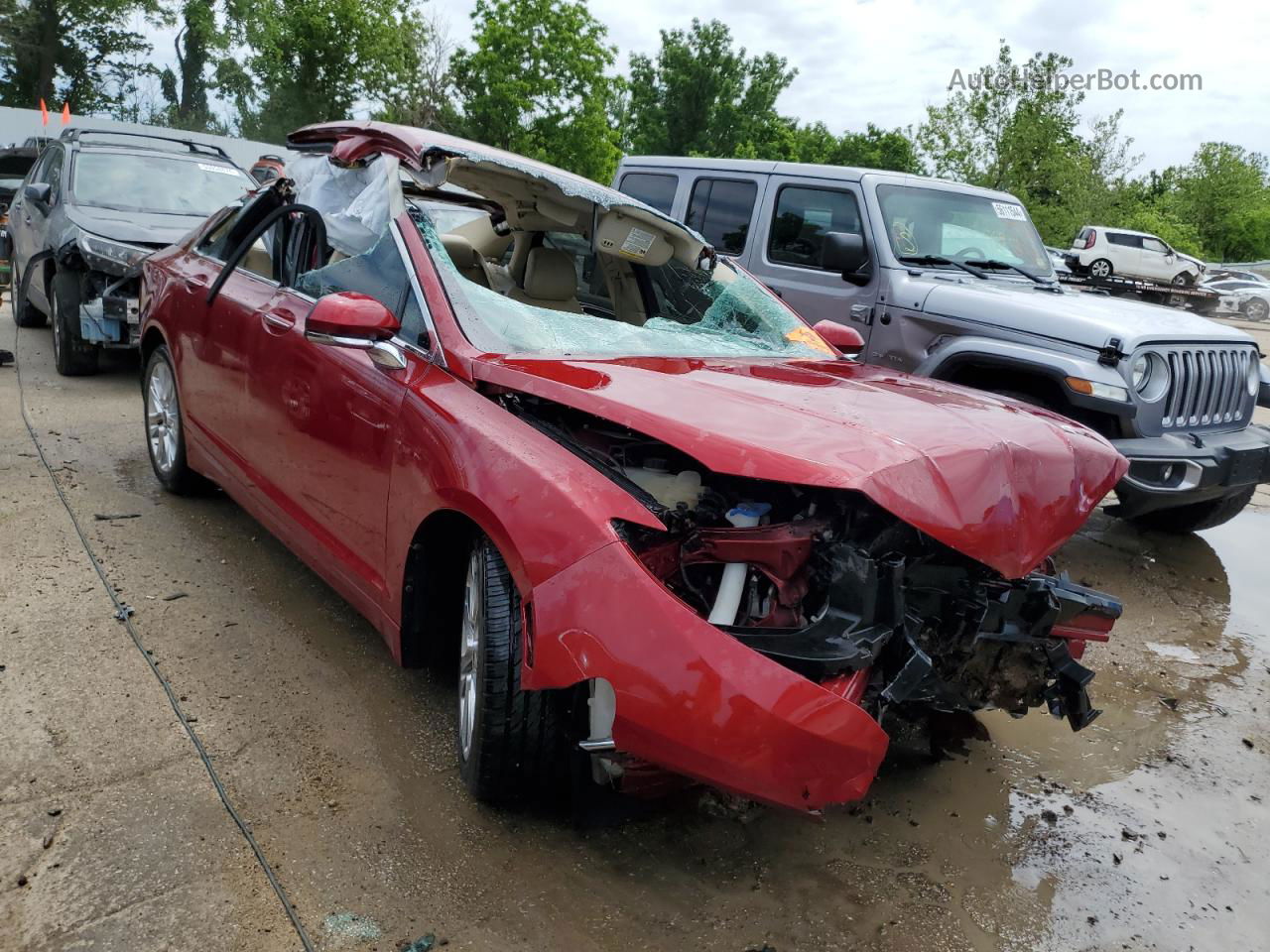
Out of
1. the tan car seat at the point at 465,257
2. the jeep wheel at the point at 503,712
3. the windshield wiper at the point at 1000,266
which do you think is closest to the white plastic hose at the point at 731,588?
the jeep wheel at the point at 503,712

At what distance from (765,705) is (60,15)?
51.1m

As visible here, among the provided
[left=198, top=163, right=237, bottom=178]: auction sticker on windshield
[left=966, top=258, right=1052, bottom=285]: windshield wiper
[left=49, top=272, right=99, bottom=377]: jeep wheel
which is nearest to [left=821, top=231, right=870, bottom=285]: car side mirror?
[left=966, top=258, right=1052, bottom=285]: windshield wiper

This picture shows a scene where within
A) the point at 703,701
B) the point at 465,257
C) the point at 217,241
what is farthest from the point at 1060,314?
the point at 217,241

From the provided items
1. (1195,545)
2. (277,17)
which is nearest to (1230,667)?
(1195,545)

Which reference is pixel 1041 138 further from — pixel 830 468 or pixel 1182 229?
pixel 830 468

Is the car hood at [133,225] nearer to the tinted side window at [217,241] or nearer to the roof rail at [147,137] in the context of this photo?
the roof rail at [147,137]

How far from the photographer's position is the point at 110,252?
24.6 feet

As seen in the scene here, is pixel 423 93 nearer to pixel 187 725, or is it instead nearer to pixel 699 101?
pixel 699 101

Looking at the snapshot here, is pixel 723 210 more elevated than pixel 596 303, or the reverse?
pixel 723 210

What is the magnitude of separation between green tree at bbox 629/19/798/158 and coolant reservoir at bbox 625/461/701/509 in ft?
170

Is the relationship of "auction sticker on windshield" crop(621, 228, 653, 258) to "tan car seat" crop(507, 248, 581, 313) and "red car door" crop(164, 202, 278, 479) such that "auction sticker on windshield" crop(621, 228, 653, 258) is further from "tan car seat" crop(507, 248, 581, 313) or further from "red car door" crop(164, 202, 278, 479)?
"red car door" crop(164, 202, 278, 479)

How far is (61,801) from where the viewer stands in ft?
8.54

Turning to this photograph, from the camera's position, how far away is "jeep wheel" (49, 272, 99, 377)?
7617 millimetres

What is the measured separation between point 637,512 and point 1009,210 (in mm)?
5503
